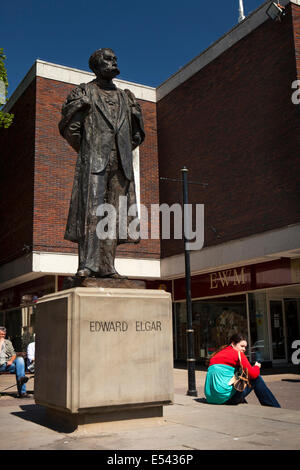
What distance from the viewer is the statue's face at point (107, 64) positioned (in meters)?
6.71

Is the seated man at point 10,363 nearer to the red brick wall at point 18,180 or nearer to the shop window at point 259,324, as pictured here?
the red brick wall at point 18,180

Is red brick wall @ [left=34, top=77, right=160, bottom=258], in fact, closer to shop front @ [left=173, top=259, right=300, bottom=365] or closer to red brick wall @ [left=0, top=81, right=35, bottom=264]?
red brick wall @ [left=0, top=81, right=35, bottom=264]

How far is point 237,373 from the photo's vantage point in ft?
24.7

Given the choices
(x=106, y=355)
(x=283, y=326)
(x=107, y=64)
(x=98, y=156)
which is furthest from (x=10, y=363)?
(x=283, y=326)

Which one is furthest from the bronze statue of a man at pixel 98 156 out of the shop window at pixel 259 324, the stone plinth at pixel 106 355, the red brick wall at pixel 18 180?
the red brick wall at pixel 18 180

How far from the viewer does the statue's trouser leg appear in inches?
246

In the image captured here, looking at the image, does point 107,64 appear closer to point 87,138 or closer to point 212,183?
point 87,138

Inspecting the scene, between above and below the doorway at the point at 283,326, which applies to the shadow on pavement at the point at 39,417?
below

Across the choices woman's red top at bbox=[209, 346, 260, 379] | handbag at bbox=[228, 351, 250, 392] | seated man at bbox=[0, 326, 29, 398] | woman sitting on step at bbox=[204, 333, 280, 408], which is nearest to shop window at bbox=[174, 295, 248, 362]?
seated man at bbox=[0, 326, 29, 398]

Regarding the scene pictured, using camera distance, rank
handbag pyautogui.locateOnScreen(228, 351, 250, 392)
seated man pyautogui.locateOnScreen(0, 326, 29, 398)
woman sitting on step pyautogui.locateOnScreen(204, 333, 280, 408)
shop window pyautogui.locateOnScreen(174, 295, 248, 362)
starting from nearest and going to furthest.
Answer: handbag pyautogui.locateOnScreen(228, 351, 250, 392) < woman sitting on step pyautogui.locateOnScreen(204, 333, 280, 408) < seated man pyautogui.locateOnScreen(0, 326, 29, 398) < shop window pyautogui.locateOnScreen(174, 295, 248, 362)

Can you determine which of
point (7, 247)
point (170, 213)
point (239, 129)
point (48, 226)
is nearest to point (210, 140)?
point (239, 129)

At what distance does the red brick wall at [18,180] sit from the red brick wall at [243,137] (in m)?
6.15

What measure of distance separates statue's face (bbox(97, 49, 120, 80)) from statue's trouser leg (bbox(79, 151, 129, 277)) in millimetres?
1077

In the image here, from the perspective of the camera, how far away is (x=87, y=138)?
648 cm
